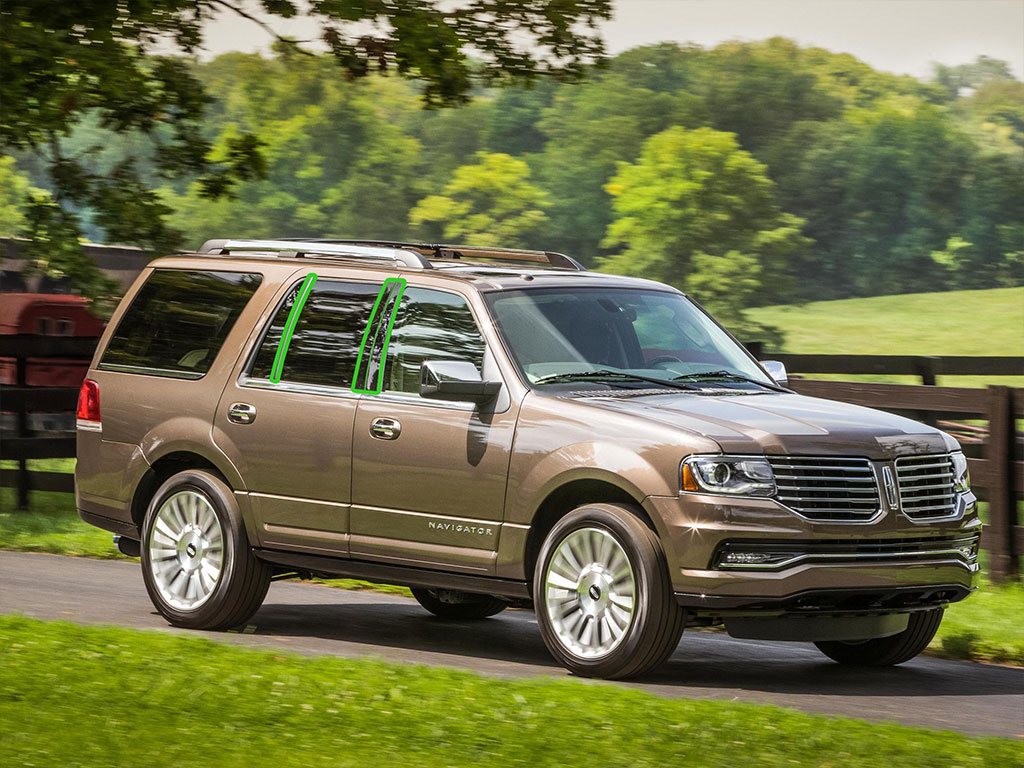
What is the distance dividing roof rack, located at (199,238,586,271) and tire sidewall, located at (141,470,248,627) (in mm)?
1475

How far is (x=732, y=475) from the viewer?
25.3ft

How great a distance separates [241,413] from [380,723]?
132 inches

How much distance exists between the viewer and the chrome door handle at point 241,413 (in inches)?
374

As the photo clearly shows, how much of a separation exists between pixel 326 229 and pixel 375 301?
74.0m

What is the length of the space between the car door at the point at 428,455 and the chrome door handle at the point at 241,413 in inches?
30.7

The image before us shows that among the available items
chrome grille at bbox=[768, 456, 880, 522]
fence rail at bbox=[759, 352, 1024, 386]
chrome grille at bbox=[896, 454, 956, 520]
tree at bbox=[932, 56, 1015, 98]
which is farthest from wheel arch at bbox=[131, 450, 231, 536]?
tree at bbox=[932, 56, 1015, 98]

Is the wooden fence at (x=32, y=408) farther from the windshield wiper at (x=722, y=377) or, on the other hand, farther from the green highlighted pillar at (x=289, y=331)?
the windshield wiper at (x=722, y=377)

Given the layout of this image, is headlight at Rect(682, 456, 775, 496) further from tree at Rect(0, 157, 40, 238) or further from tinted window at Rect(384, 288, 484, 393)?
tree at Rect(0, 157, 40, 238)

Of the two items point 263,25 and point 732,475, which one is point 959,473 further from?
point 263,25

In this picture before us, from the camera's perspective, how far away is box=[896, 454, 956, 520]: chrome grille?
26.5 ft

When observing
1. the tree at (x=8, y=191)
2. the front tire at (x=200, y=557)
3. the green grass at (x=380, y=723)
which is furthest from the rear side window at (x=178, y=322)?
the tree at (x=8, y=191)

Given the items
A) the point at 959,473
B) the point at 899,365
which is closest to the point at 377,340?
the point at 959,473

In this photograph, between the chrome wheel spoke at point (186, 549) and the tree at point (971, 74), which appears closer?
the chrome wheel spoke at point (186, 549)

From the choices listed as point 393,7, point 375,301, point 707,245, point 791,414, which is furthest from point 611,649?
point 707,245
